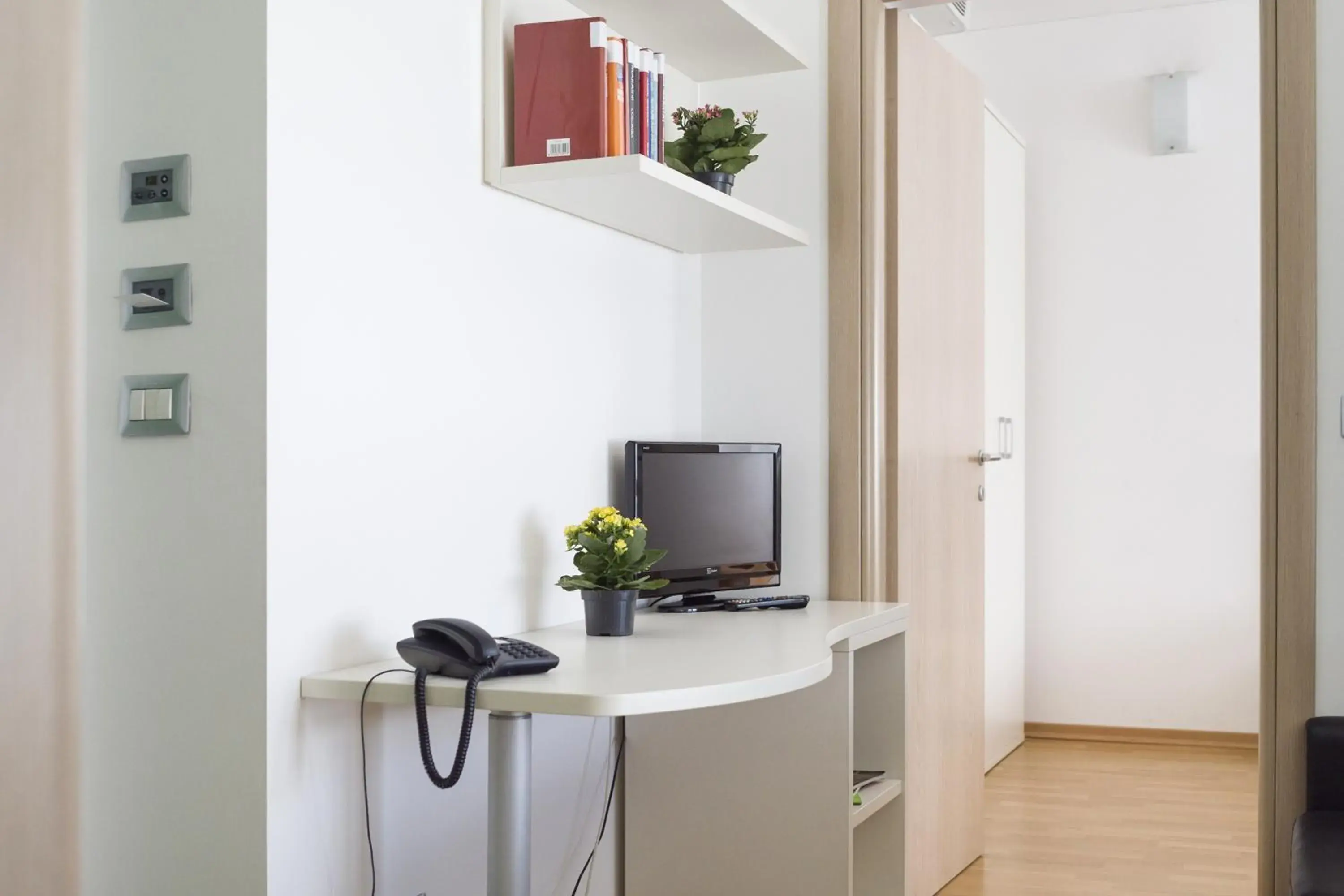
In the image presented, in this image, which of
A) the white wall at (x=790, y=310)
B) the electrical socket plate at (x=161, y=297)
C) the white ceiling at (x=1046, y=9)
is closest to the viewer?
the electrical socket plate at (x=161, y=297)

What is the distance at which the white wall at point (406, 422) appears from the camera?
1821 millimetres

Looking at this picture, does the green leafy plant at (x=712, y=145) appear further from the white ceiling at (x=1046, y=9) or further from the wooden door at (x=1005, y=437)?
the wooden door at (x=1005, y=437)

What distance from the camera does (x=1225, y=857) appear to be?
358 centimetres

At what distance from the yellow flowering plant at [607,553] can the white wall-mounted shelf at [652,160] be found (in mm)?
590

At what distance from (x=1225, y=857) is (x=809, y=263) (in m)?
2.04

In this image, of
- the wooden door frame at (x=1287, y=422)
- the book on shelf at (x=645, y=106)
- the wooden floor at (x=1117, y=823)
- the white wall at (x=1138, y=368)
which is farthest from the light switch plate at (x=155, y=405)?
the white wall at (x=1138, y=368)

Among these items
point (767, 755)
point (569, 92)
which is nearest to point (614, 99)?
point (569, 92)

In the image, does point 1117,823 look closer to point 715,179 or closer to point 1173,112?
point 715,179

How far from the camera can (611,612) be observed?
232 centimetres

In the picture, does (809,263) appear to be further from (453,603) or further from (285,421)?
(285,421)

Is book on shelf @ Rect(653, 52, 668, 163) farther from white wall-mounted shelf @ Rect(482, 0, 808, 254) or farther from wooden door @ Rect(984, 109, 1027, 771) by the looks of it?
wooden door @ Rect(984, 109, 1027, 771)

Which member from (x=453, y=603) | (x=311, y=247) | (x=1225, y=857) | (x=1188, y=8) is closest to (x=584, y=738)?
(x=453, y=603)

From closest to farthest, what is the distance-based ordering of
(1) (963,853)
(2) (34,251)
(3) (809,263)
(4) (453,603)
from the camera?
(2) (34,251)
(4) (453,603)
(3) (809,263)
(1) (963,853)

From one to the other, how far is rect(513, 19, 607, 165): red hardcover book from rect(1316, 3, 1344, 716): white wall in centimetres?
145
